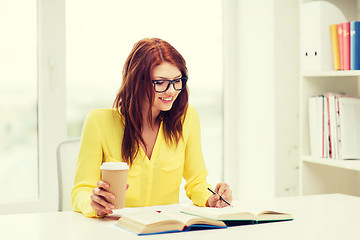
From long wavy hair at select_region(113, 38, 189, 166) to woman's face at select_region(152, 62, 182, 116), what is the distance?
2 cm

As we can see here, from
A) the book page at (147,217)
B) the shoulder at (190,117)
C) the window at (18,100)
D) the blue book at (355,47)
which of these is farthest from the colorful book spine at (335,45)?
the window at (18,100)

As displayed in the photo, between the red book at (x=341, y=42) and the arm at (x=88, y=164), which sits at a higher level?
the red book at (x=341, y=42)

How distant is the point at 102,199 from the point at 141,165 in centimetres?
41

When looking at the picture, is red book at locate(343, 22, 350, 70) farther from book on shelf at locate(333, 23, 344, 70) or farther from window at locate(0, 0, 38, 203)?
window at locate(0, 0, 38, 203)

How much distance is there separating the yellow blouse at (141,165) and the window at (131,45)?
43.6 inches

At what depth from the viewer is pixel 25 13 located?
2781 mm

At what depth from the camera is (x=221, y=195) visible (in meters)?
1.67

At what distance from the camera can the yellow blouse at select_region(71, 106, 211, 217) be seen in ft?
5.71

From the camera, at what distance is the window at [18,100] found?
8.99ft

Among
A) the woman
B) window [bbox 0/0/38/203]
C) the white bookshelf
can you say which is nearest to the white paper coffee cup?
the woman

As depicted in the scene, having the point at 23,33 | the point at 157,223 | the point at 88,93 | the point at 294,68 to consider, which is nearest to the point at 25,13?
the point at 23,33

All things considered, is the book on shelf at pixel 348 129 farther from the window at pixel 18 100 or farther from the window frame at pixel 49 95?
the window at pixel 18 100

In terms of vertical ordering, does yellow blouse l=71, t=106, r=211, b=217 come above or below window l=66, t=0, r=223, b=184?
below

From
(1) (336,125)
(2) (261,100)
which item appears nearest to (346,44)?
(1) (336,125)
